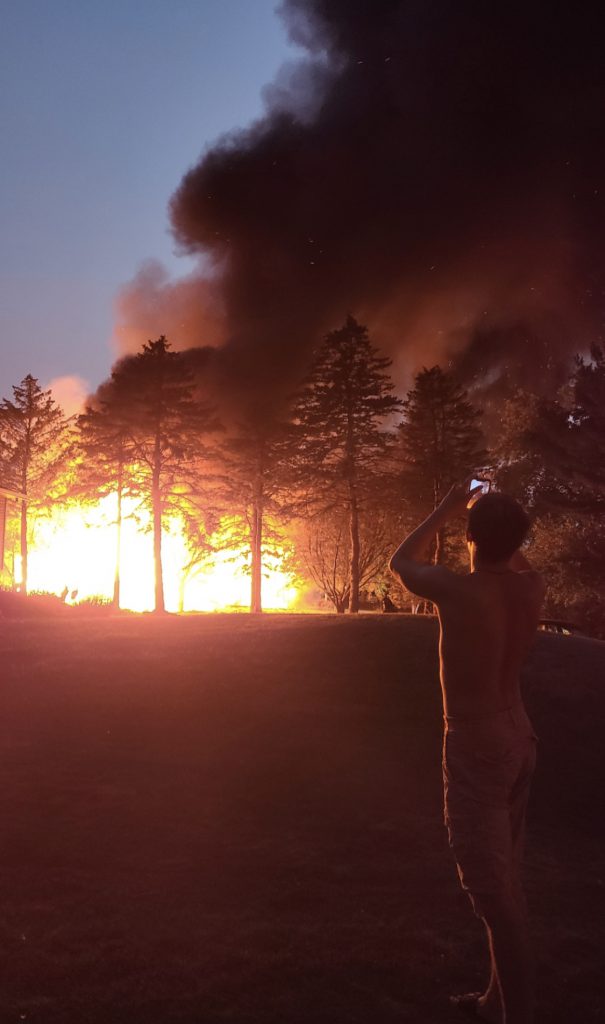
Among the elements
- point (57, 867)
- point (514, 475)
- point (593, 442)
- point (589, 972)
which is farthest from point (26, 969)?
point (514, 475)

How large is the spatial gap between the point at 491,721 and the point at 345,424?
102 ft

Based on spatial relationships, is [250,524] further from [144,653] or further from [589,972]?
[589,972]

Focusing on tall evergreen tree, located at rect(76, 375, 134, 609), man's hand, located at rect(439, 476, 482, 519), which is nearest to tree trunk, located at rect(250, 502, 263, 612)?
tall evergreen tree, located at rect(76, 375, 134, 609)

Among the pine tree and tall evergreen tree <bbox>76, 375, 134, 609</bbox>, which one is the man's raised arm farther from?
the pine tree

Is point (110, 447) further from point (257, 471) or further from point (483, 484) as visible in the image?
point (483, 484)

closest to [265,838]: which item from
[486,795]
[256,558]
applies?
[486,795]

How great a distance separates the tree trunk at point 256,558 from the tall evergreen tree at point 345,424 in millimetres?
2885

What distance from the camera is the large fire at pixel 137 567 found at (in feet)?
132

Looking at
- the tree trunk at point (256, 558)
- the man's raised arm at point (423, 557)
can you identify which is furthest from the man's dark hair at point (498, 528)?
the tree trunk at point (256, 558)

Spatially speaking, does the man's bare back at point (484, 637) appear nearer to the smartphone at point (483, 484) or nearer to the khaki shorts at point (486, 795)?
the khaki shorts at point (486, 795)

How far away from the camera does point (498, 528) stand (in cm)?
308

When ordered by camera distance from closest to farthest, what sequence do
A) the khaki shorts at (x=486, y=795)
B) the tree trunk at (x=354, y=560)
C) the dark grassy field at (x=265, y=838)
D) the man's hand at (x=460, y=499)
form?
the khaki shorts at (x=486, y=795) → the man's hand at (x=460, y=499) → the dark grassy field at (x=265, y=838) → the tree trunk at (x=354, y=560)

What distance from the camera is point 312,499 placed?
33.8 meters

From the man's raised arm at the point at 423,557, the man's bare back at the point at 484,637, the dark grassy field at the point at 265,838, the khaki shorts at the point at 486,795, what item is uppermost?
the man's raised arm at the point at 423,557
